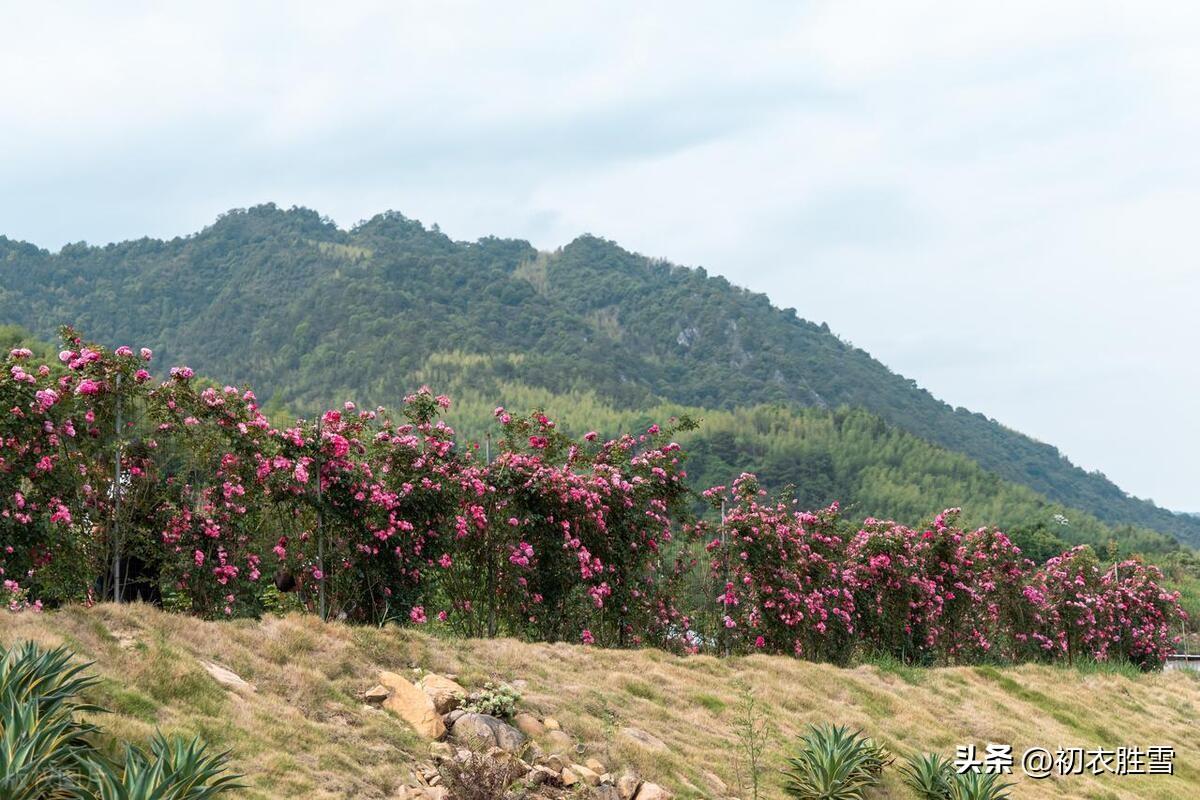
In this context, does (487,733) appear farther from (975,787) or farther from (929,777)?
(975,787)

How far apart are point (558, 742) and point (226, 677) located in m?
2.31

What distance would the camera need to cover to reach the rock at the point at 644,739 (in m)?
7.75

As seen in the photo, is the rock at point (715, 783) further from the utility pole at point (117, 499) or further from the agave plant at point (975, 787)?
the utility pole at point (117, 499)

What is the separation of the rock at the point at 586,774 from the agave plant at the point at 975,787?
3353mm

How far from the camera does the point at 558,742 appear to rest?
Answer: 7.38 metres

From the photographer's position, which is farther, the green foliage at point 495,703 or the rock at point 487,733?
the green foliage at point 495,703

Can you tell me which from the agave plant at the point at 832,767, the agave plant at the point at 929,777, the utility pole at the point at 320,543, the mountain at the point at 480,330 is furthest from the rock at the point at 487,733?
the mountain at the point at 480,330

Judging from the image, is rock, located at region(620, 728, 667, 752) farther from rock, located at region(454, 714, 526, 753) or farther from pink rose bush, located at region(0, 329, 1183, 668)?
pink rose bush, located at region(0, 329, 1183, 668)

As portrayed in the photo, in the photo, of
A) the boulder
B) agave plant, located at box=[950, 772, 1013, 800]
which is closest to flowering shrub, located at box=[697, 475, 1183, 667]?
agave plant, located at box=[950, 772, 1013, 800]

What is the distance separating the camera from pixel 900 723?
430 inches

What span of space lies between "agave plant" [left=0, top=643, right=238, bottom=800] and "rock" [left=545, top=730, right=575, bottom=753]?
237 cm

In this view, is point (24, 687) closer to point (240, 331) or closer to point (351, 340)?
point (351, 340)

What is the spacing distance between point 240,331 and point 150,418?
129m

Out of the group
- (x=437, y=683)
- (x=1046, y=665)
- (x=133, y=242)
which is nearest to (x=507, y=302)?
(x=133, y=242)
